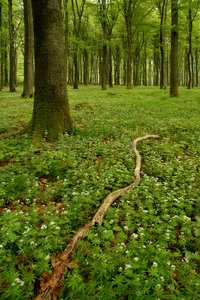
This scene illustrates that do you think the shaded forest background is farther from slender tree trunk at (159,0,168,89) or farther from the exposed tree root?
the exposed tree root

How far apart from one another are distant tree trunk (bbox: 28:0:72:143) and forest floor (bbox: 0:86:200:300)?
0.54m

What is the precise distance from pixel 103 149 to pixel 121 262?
12.8 feet

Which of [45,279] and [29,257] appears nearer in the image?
[45,279]

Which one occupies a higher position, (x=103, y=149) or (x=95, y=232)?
(x=103, y=149)

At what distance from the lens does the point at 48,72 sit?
270 inches

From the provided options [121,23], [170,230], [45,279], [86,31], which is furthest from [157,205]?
[86,31]

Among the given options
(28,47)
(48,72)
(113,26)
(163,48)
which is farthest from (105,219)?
(113,26)

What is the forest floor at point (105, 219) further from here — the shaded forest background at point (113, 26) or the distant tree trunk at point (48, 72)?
the shaded forest background at point (113, 26)

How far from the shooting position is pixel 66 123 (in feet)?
24.8

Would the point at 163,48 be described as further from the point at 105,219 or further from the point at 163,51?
the point at 105,219

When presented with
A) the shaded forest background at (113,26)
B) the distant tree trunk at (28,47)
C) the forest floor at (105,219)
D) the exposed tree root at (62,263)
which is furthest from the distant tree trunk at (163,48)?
the exposed tree root at (62,263)

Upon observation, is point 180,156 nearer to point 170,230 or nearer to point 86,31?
point 170,230

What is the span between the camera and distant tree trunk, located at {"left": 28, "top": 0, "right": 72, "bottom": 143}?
6.65 m

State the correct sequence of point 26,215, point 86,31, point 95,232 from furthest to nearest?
point 86,31, point 26,215, point 95,232
